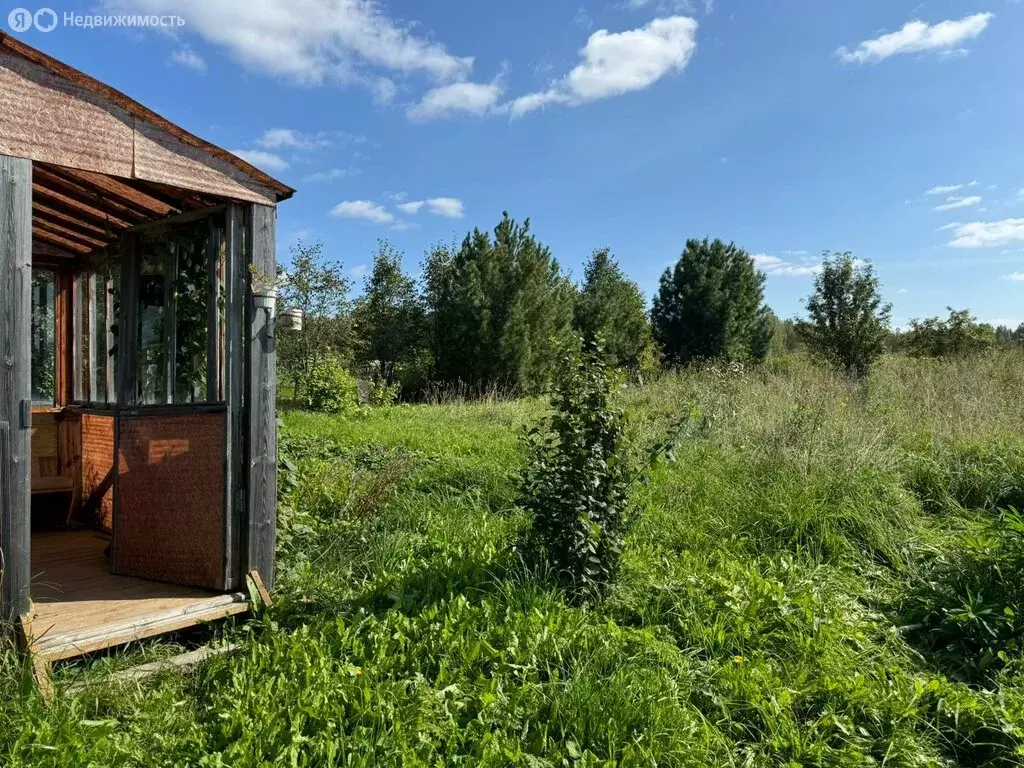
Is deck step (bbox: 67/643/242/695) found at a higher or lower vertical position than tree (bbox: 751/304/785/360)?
lower

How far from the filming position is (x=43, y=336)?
553 cm

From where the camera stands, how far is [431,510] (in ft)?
17.4

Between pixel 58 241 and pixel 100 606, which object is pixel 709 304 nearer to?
pixel 58 241

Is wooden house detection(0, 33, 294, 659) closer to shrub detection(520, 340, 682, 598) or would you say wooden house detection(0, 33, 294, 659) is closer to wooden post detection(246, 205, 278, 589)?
wooden post detection(246, 205, 278, 589)

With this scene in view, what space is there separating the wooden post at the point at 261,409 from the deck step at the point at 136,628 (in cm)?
24

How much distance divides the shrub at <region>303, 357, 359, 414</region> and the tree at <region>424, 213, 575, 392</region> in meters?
4.93

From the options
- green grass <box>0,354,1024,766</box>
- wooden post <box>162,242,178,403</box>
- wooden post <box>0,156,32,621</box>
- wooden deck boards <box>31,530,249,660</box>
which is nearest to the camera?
green grass <box>0,354,1024,766</box>

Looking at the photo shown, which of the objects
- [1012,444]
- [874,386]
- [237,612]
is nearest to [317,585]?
[237,612]

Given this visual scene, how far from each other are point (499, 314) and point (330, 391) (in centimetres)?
701

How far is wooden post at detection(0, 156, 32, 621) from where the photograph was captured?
9.29 ft

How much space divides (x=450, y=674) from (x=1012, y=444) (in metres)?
6.12

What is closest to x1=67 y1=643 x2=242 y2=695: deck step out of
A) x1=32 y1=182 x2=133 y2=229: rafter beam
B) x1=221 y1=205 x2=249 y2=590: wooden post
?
x1=221 y1=205 x2=249 y2=590: wooden post

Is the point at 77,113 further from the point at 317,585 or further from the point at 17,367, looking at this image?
the point at 317,585

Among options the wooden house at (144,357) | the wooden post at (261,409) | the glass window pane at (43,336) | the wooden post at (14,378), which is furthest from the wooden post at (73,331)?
the wooden post at (14,378)
